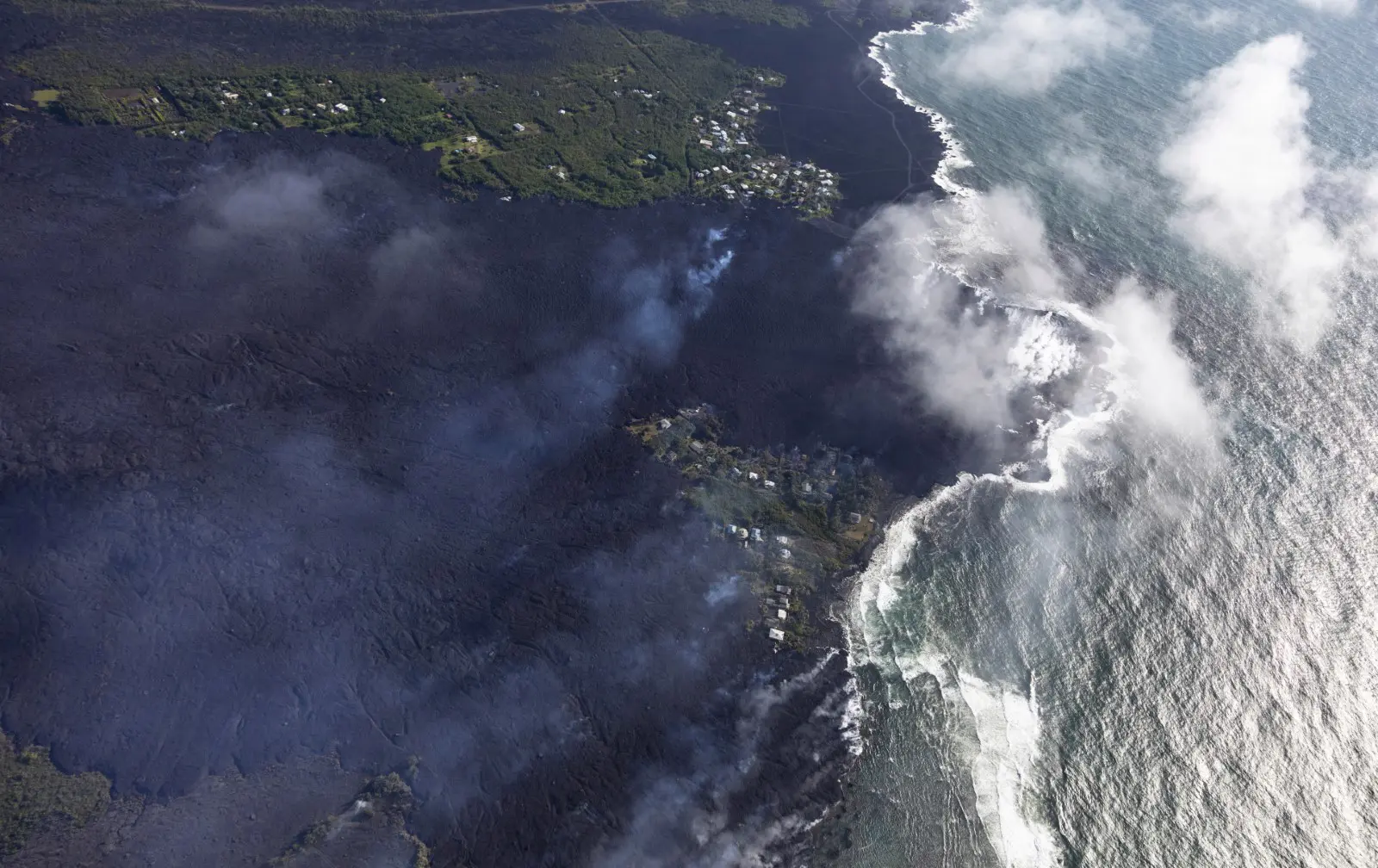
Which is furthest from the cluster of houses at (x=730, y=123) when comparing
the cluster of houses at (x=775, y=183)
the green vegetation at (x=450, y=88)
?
the cluster of houses at (x=775, y=183)

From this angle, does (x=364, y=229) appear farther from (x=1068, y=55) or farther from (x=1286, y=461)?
(x=1068, y=55)

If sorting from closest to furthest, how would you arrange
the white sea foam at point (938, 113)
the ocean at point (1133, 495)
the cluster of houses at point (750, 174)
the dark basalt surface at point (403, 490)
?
the dark basalt surface at point (403, 490) < the ocean at point (1133, 495) < the cluster of houses at point (750, 174) < the white sea foam at point (938, 113)

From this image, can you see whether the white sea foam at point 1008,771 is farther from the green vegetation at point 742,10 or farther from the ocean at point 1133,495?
the green vegetation at point 742,10

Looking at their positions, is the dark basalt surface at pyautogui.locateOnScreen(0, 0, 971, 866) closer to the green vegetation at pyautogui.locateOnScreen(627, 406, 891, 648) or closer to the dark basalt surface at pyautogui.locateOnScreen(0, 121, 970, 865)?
the dark basalt surface at pyautogui.locateOnScreen(0, 121, 970, 865)

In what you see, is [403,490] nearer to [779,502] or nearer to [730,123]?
[779,502]

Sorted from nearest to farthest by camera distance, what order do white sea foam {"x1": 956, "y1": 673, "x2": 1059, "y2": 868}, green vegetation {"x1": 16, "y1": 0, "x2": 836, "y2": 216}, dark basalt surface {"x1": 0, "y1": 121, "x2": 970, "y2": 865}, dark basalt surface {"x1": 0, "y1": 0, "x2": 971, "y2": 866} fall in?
white sea foam {"x1": 956, "y1": 673, "x2": 1059, "y2": 868} < dark basalt surface {"x1": 0, "y1": 0, "x2": 971, "y2": 866} < dark basalt surface {"x1": 0, "y1": 121, "x2": 970, "y2": 865} < green vegetation {"x1": 16, "y1": 0, "x2": 836, "y2": 216}

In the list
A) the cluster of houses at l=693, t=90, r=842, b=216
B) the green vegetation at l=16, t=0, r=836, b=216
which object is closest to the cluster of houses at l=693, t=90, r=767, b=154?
the cluster of houses at l=693, t=90, r=842, b=216
